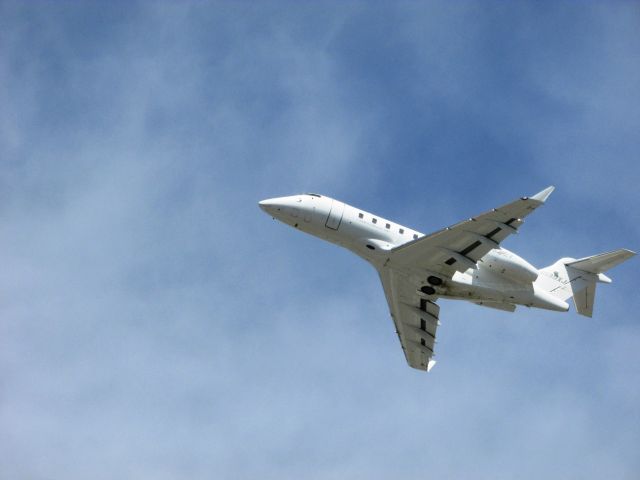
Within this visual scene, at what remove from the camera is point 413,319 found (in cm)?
4116

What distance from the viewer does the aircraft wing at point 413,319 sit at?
128 feet

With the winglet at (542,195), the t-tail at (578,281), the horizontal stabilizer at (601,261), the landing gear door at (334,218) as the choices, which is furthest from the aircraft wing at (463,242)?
the horizontal stabilizer at (601,261)

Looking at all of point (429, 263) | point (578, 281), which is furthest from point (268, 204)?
point (578, 281)

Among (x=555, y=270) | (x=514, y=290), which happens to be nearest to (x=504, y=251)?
(x=514, y=290)

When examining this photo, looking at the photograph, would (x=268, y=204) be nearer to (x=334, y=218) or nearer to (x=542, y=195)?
(x=334, y=218)

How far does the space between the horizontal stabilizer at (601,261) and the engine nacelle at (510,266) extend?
3783mm

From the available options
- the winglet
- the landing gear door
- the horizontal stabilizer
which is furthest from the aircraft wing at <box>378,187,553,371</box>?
the horizontal stabilizer

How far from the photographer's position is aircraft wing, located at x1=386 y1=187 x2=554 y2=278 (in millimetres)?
32156

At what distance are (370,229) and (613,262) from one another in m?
12.1

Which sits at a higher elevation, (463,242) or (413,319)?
(463,242)

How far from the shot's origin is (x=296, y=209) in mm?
36938

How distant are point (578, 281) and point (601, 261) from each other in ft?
5.00

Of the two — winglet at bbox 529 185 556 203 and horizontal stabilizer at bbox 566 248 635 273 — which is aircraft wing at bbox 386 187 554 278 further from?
horizontal stabilizer at bbox 566 248 635 273

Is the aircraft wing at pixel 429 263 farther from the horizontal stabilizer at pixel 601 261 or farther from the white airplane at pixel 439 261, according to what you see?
the horizontal stabilizer at pixel 601 261
